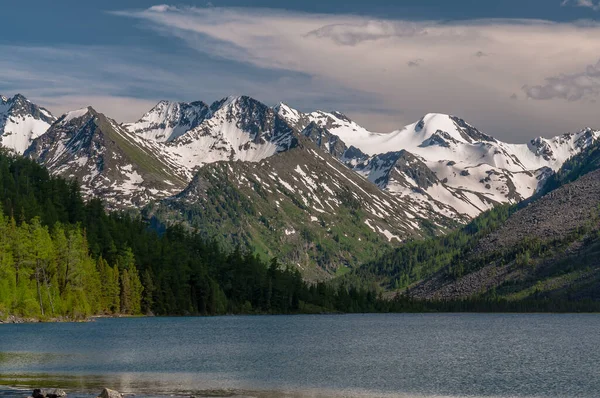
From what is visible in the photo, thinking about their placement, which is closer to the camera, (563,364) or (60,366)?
(60,366)

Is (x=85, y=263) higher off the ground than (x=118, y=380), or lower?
higher

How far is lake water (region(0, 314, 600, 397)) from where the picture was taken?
7975 centimetres

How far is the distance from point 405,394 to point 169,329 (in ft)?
336

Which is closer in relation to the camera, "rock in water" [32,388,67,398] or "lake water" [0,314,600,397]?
"rock in water" [32,388,67,398]

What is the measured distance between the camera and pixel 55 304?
182 meters

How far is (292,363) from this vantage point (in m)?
106

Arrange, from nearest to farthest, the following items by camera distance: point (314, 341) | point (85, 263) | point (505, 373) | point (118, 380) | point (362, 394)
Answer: point (362, 394) → point (118, 380) → point (505, 373) → point (314, 341) → point (85, 263)

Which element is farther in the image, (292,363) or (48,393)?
(292,363)

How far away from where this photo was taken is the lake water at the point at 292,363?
79750 millimetres

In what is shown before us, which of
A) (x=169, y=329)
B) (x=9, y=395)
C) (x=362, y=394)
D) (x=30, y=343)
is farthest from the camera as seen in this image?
(x=169, y=329)

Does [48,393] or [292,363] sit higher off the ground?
[292,363]

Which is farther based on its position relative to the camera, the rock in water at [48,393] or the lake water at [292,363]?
the lake water at [292,363]

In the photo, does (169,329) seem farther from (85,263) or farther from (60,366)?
(60,366)

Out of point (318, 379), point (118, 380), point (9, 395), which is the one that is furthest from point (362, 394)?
point (9, 395)
